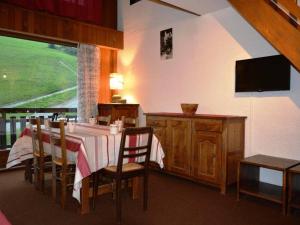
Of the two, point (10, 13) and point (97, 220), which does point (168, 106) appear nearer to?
point (97, 220)

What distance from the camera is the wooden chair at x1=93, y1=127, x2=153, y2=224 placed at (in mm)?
2430

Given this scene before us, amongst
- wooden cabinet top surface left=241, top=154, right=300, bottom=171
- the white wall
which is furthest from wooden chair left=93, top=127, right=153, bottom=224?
the white wall

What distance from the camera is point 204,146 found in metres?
3.42

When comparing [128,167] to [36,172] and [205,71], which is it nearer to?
[36,172]

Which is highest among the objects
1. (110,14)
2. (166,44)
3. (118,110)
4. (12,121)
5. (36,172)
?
(110,14)

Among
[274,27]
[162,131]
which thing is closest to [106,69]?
[162,131]

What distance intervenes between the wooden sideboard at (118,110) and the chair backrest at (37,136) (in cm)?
165

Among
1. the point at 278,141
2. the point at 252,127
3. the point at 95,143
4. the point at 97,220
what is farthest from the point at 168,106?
the point at 97,220

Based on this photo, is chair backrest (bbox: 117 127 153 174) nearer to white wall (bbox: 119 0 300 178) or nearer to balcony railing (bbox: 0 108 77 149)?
white wall (bbox: 119 0 300 178)

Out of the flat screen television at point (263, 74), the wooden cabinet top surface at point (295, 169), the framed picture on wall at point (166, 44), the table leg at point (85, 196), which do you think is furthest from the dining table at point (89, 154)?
the framed picture on wall at point (166, 44)

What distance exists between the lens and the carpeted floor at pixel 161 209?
98.0 inches

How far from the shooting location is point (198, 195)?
3.20 metres

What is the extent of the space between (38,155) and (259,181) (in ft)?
9.55

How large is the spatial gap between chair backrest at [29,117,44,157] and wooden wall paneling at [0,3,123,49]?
179cm
